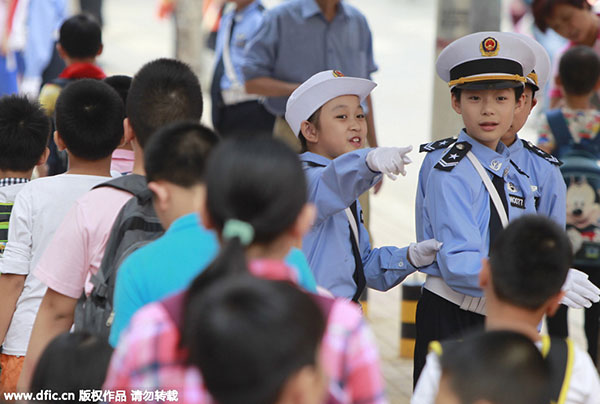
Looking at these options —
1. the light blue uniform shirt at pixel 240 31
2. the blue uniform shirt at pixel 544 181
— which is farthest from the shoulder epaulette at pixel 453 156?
Result: the light blue uniform shirt at pixel 240 31

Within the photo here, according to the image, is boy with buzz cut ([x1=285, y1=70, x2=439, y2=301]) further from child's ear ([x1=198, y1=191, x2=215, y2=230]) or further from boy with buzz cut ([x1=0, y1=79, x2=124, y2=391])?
child's ear ([x1=198, y1=191, x2=215, y2=230])

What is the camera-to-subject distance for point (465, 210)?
331cm

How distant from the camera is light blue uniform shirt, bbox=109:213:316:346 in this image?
2.16 meters

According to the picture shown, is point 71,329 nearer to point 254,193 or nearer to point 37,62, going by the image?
point 254,193

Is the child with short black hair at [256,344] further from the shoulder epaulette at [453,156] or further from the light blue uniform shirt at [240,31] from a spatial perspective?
the light blue uniform shirt at [240,31]

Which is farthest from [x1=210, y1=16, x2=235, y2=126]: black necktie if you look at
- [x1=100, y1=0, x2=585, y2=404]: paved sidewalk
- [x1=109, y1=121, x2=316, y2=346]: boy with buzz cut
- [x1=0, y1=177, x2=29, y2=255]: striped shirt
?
[x1=109, y1=121, x2=316, y2=346]: boy with buzz cut

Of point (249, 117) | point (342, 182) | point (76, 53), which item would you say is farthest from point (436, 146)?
point (249, 117)

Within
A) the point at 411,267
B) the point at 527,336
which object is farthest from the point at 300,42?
the point at 527,336

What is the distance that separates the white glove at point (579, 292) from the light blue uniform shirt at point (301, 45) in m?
2.76

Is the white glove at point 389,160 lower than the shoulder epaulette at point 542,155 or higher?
higher

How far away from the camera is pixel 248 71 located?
5.82 meters

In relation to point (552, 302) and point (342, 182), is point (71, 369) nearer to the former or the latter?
point (342, 182)

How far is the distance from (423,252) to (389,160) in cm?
57

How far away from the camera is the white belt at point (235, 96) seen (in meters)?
6.52
